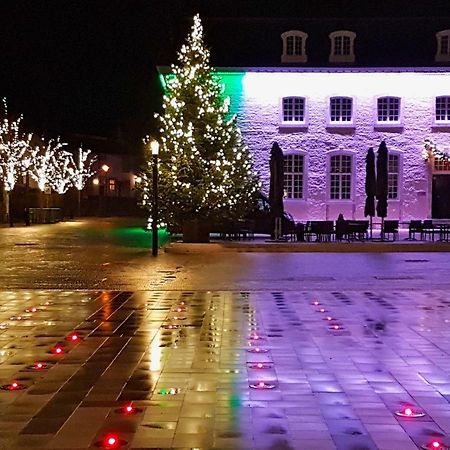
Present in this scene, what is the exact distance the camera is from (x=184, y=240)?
25.2m

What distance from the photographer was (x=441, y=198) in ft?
116

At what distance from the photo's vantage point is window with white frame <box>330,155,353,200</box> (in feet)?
114

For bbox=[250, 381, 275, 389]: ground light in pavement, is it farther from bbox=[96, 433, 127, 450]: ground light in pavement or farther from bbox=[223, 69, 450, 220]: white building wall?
bbox=[223, 69, 450, 220]: white building wall

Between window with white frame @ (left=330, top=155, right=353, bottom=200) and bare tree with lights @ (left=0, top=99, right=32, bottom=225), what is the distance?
731 inches

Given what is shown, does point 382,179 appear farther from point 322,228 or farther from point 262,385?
point 262,385

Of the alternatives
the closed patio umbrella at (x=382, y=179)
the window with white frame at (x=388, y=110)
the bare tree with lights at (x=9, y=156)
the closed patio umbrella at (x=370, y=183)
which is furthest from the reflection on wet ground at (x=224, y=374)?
the bare tree with lights at (x=9, y=156)

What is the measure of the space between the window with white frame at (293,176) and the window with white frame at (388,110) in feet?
14.2

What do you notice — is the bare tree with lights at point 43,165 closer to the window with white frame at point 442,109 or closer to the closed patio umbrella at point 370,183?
the window with white frame at point 442,109

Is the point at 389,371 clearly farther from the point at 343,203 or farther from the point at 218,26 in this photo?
the point at 218,26

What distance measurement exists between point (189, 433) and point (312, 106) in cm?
3046

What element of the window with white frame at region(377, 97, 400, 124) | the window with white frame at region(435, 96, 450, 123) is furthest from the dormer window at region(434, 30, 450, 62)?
the window with white frame at region(377, 97, 400, 124)

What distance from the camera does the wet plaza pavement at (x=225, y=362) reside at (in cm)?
554

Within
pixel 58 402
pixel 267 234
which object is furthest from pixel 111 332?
pixel 267 234

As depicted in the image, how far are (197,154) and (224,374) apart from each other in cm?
Answer: 1853
